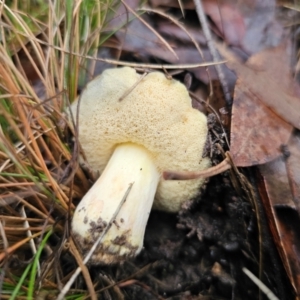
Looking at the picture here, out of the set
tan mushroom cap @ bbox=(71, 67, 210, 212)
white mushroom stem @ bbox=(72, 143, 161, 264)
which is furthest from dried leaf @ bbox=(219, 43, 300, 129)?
white mushroom stem @ bbox=(72, 143, 161, 264)

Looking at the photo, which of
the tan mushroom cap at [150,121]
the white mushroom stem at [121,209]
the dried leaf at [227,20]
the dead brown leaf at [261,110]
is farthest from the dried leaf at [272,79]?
the white mushroom stem at [121,209]

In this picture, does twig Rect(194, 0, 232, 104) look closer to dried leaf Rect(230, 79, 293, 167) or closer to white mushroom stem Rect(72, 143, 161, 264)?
dried leaf Rect(230, 79, 293, 167)

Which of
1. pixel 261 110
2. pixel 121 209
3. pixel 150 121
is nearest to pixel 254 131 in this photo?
pixel 261 110

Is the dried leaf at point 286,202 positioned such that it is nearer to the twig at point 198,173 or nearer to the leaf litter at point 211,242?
the leaf litter at point 211,242

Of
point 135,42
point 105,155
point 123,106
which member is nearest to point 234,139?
point 123,106

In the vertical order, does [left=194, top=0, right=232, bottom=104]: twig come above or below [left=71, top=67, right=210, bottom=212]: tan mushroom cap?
above

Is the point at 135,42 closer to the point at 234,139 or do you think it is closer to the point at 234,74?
the point at 234,74

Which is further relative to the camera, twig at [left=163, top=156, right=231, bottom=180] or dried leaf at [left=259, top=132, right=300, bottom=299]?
dried leaf at [left=259, top=132, right=300, bottom=299]
